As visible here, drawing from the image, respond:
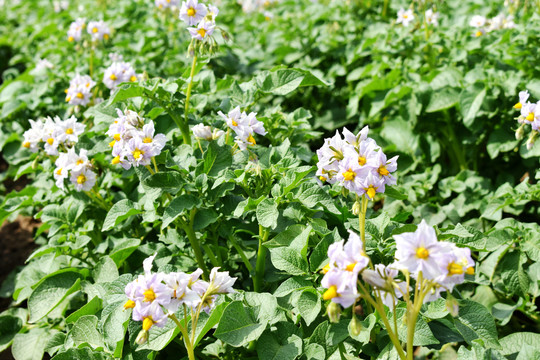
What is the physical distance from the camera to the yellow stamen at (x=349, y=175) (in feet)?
5.24

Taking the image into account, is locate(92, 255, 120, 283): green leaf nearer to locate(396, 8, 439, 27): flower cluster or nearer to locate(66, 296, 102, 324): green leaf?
locate(66, 296, 102, 324): green leaf

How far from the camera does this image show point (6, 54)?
5.89m

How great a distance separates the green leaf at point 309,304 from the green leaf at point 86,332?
0.67 metres

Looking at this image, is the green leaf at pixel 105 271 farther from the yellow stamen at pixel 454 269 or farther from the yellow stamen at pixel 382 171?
the yellow stamen at pixel 454 269

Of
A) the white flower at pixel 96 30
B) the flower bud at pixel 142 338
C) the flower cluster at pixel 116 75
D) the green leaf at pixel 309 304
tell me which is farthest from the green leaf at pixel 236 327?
the white flower at pixel 96 30

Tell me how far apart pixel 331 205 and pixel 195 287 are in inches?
22.9

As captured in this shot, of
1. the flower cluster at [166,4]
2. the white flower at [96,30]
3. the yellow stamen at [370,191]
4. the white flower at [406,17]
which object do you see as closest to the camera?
the yellow stamen at [370,191]

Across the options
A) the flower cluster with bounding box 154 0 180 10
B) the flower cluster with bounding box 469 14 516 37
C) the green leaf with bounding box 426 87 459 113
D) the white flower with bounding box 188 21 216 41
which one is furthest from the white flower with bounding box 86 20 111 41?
the flower cluster with bounding box 469 14 516 37

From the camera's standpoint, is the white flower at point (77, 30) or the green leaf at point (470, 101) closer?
the green leaf at point (470, 101)

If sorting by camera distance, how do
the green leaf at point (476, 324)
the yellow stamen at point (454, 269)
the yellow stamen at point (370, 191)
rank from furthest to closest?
the green leaf at point (476, 324), the yellow stamen at point (370, 191), the yellow stamen at point (454, 269)

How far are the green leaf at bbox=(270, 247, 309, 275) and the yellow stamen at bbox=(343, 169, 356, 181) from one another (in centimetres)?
34

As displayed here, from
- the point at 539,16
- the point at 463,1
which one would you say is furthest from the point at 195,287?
the point at 463,1

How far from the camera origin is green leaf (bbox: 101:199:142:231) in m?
2.08

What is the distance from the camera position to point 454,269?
1.27m
